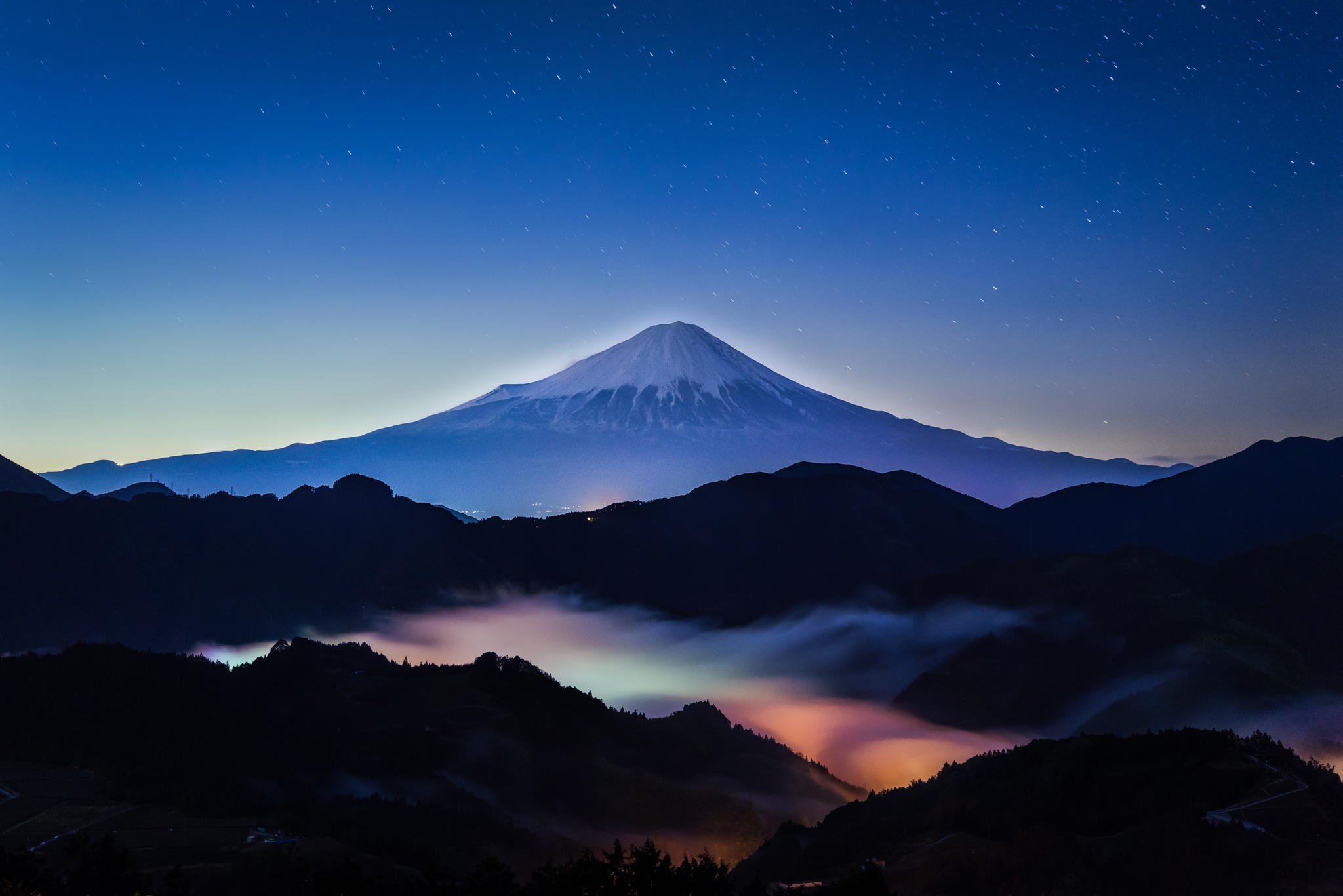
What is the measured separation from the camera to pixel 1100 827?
455 feet

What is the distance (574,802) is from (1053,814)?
82942mm

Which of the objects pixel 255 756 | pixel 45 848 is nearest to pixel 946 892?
pixel 45 848

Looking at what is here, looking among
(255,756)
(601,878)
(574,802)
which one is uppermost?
(601,878)

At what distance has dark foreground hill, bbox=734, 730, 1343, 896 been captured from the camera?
403ft

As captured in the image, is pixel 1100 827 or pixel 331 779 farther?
pixel 331 779

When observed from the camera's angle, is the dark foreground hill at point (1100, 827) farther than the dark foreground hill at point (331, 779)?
No

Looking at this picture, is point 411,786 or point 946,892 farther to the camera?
point 411,786

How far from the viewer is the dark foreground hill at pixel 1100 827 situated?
12281 centimetres

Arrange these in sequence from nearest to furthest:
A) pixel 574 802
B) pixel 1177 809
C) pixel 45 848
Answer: pixel 45 848, pixel 1177 809, pixel 574 802

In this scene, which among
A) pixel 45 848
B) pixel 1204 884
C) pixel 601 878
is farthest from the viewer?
pixel 1204 884

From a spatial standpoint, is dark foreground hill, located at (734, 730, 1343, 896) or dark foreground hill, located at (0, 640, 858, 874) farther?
dark foreground hill, located at (0, 640, 858, 874)

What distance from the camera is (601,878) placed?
68000mm

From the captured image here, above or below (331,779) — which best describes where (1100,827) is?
below

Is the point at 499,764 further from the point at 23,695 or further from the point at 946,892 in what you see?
the point at 946,892
